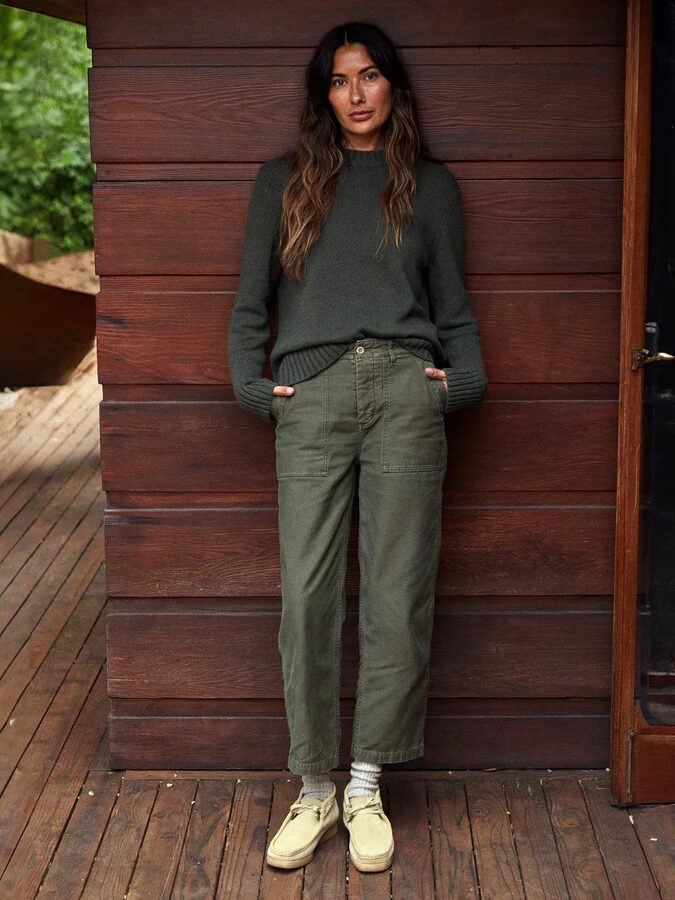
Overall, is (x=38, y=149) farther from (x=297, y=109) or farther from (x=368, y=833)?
(x=368, y=833)

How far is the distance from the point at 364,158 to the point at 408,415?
0.62 m

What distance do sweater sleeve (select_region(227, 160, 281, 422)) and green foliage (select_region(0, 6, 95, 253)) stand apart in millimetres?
7668

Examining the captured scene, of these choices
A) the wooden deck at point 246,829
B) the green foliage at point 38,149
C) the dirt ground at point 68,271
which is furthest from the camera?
the green foliage at point 38,149

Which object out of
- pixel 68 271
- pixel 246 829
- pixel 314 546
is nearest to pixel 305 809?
pixel 246 829

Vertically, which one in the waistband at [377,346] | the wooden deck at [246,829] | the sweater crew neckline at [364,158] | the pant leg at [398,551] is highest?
the sweater crew neckline at [364,158]

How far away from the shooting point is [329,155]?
301 cm

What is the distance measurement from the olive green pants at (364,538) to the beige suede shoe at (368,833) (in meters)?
0.12

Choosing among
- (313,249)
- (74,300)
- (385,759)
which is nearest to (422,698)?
(385,759)

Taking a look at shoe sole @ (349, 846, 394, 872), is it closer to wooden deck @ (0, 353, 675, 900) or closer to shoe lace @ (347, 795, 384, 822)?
wooden deck @ (0, 353, 675, 900)

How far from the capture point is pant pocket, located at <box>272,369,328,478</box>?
299 centimetres

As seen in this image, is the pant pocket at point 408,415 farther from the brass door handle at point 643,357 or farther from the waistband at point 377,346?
the brass door handle at point 643,357

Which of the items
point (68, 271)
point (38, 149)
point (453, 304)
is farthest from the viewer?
point (38, 149)

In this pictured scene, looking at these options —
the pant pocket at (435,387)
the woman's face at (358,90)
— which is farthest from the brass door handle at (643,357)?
the woman's face at (358,90)

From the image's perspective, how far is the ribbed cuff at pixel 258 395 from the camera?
9.93 feet
